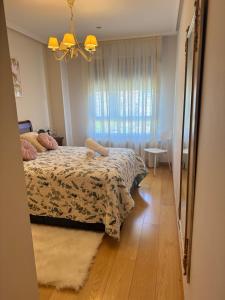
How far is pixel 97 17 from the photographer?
339 cm

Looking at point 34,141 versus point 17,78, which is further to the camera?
point 17,78

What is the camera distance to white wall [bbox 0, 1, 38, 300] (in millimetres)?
865

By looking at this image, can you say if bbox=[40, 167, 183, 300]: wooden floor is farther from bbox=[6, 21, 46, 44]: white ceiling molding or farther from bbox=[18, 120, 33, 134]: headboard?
bbox=[6, 21, 46, 44]: white ceiling molding

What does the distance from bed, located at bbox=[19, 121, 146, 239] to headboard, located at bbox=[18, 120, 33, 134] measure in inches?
54.4

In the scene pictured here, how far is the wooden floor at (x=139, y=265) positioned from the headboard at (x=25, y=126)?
8.00 feet

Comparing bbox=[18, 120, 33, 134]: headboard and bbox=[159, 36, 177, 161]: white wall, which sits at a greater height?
bbox=[159, 36, 177, 161]: white wall

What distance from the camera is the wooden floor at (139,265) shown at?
1.70m

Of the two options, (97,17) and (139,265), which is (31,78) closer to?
(97,17)

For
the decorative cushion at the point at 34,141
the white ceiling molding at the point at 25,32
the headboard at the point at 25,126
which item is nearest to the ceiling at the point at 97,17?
the white ceiling molding at the point at 25,32

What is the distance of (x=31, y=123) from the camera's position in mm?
4305

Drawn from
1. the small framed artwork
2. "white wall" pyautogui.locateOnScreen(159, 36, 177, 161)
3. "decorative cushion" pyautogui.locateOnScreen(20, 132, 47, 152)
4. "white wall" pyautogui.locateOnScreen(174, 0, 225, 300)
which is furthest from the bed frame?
"white wall" pyautogui.locateOnScreen(159, 36, 177, 161)

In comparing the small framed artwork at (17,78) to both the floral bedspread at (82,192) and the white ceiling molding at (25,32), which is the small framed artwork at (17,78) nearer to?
the white ceiling molding at (25,32)

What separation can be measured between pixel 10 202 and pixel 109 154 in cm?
231

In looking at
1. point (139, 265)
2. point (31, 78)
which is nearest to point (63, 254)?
point (139, 265)
